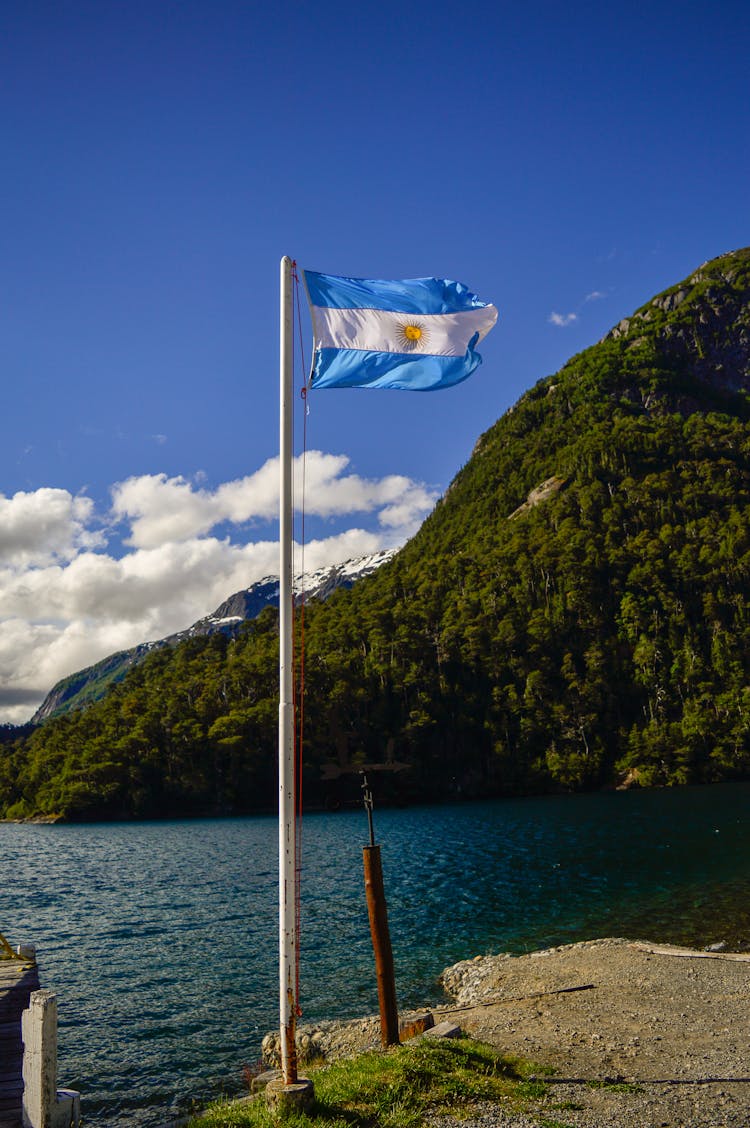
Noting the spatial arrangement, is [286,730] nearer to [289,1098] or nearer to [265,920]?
[289,1098]

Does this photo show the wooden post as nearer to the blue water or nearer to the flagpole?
the flagpole

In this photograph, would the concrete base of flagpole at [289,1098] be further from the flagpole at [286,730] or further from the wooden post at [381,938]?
the wooden post at [381,938]

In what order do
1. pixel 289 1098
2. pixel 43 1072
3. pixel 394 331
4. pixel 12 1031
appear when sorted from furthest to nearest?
pixel 12 1031 → pixel 394 331 → pixel 289 1098 → pixel 43 1072

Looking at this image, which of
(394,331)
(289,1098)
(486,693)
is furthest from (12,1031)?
(486,693)

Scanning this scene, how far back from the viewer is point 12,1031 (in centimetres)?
1448

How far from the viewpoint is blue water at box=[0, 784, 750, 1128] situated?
2000 centimetres

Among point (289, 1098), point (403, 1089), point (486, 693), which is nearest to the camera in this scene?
point (289, 1098)

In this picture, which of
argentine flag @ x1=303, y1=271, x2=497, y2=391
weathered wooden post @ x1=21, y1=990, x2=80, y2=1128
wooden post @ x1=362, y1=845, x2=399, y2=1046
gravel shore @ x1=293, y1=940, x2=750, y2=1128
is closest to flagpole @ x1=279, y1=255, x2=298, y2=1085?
argentine flag @ x1=303, y1=271, x2=497, y2=391

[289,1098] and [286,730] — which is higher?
[286,730]

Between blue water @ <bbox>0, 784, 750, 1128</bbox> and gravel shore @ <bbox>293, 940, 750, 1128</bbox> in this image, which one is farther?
blue water @ <bbox>0, 784, 750, 1128</bbox>

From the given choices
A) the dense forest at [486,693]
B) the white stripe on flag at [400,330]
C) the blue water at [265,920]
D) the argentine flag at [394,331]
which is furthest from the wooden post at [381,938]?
the dense forest at [486,693]

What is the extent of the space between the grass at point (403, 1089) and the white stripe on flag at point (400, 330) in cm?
1053

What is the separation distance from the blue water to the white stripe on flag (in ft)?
41.7

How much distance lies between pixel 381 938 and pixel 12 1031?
7601 millimetres
